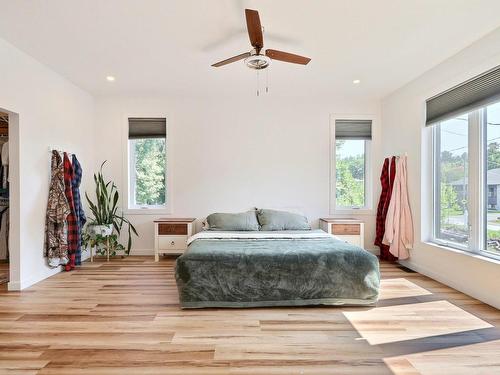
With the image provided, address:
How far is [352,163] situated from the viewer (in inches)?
209

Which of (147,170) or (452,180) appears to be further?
(147,170)

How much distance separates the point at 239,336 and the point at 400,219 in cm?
316

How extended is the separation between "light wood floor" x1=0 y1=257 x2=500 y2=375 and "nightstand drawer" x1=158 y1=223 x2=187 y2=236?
4.53 feet

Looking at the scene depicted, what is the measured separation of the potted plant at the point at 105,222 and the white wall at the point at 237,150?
19cm

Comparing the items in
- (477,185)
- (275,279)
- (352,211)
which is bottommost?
(275,279)

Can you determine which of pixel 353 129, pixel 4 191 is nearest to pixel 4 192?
pixel 4 191

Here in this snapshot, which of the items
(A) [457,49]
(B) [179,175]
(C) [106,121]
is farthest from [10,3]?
(A) [457,49]

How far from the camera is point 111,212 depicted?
473 centimetres

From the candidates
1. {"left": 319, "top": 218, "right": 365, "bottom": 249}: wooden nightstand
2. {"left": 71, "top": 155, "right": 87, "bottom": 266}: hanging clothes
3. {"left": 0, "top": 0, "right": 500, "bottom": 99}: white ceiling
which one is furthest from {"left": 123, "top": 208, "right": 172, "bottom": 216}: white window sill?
{"left": 319, "top": 218, "right": 365, "bottom": 249}: wooden nightstand

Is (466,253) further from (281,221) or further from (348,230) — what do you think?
(281,221)

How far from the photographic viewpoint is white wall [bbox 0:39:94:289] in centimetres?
334

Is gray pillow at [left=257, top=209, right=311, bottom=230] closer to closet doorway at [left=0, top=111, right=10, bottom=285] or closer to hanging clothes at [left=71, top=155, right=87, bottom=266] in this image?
hanging clothes at [left=71, top=155, right=87, bottom=266]

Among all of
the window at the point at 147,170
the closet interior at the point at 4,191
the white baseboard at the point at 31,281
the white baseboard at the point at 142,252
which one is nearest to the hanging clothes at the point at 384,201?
the window at the point at 147,170

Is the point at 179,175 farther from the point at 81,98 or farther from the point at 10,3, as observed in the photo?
the point at 10,3
